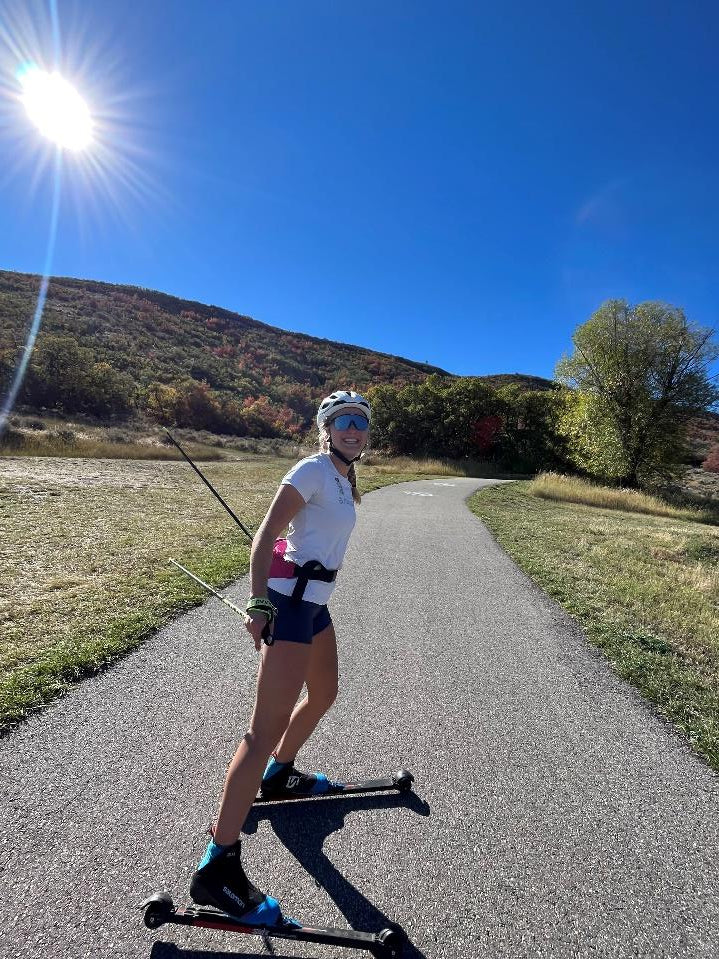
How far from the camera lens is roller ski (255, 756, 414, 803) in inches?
93.4

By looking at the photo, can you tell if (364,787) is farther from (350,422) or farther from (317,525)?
(350,422)

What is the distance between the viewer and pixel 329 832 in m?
2.18

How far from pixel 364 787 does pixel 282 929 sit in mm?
823

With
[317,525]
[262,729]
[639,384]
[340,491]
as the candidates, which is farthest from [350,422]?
[639,384]

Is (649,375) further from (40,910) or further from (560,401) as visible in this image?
(40,910)

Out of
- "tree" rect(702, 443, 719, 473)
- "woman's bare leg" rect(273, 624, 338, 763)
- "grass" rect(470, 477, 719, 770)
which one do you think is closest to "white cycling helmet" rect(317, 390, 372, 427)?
"woman's bare leg" rect(273, 624, 338, 763)

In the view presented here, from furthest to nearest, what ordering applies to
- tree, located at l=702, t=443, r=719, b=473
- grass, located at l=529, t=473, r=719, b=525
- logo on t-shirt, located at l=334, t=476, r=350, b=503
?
tree, located at l=702, t=443, r=719, b=473 → grass, located at l=529, t=473, r=719, b=525 → logo on t-shirt, located at l=334, t=476, r=350, b=503

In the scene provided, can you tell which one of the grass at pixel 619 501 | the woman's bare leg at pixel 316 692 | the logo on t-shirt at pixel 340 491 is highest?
the logo on t-shirt at pixel 340 491

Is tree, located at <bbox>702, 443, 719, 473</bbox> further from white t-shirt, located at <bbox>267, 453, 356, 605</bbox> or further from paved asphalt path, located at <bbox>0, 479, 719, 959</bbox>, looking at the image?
white t-shirt, located at <bbox>267, 453, 356, 605</bbox>

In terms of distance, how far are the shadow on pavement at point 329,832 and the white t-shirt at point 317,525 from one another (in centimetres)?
112

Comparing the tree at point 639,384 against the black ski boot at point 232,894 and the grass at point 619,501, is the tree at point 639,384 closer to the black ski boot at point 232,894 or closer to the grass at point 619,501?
the grass at point 619,501

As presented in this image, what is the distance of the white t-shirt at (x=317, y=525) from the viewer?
1979mm

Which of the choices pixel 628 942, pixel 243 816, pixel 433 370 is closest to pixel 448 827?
pixel 628 942

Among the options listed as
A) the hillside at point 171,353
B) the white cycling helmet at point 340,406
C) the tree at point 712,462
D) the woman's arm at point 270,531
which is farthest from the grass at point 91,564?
the tree at point 712,462
